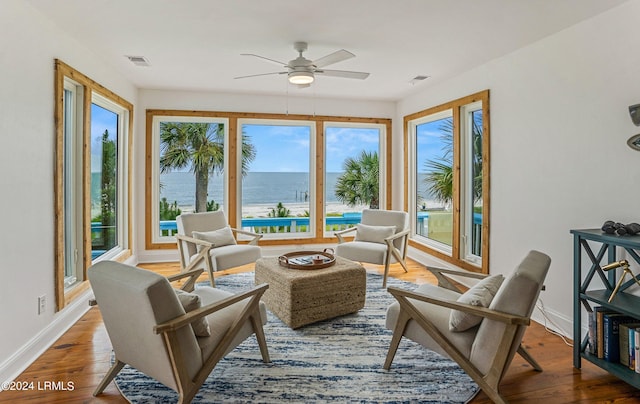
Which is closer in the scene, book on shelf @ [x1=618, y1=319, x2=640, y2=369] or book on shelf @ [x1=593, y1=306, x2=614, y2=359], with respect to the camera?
book on shelf @ [x1=618, y1=319, x2=640, y2=369]

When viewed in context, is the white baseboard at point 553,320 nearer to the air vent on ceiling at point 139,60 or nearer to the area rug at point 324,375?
the area rug at point 324,375

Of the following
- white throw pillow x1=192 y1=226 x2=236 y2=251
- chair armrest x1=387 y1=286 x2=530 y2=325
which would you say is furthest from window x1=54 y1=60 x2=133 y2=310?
chair armrest x1=387 y1=286 x2=530 y2=325

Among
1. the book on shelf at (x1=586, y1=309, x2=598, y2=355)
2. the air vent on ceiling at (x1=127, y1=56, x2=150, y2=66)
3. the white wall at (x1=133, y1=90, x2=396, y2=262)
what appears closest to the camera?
the book on shelf at (x1=586, y1=309, x2=598, y2=355)

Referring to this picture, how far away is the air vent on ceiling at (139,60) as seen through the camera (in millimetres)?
4008

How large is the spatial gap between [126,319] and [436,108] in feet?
15.0

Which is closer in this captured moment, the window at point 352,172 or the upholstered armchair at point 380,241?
the upholstered armchair at point 380,241

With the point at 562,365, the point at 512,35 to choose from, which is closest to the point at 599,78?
the point at 512,35

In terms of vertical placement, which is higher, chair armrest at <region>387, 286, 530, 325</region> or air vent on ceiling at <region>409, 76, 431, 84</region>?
air vent on ceiling at <region>409, 76, 431, 84</region>

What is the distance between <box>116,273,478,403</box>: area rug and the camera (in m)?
2.26

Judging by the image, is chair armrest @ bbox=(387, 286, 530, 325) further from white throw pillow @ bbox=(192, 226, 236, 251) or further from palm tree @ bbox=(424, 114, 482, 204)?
white throw pillow @ bbox=(192, 226, 236, 251)

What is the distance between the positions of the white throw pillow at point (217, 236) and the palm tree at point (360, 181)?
7.24 feet

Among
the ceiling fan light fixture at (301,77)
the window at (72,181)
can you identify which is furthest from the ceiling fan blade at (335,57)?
the window at (72,181)

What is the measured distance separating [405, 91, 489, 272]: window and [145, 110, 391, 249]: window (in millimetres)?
625

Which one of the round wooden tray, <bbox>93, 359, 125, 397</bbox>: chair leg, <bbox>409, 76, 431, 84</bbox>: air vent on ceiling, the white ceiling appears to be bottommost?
<bbox>93, 359, 125, 397</bbox>: chair leg
